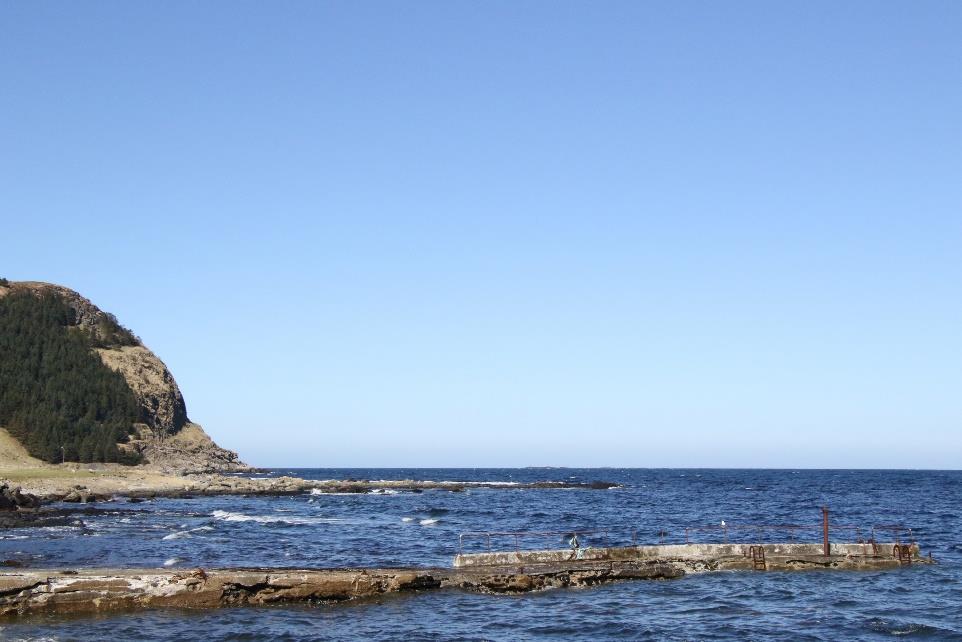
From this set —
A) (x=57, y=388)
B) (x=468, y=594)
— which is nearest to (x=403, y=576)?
(x=468, y=594)

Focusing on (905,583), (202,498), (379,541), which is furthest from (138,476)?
(905,583)

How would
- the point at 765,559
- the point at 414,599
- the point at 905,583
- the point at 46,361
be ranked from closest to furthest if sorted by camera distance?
the point at 414,599, the point at 905,583, the point at 765,559, the point at 46,361

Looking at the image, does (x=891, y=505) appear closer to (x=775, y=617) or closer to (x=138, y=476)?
(x=775, y=617)

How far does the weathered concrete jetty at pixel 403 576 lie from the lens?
27078mm

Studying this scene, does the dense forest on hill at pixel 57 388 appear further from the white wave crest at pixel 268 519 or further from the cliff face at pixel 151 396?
the white wave crest at pixel 268 519

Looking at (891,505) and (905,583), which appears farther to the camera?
(891,505)

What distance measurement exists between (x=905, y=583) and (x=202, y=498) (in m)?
72.5

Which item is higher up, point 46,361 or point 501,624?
point 46,361

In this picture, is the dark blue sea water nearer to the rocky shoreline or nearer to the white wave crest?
the white wave crest

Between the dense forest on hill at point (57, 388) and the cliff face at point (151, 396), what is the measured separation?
2617 mm

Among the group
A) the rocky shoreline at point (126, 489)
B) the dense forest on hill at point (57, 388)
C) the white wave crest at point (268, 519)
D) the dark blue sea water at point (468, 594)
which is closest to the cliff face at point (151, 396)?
the dense forest on hill at point (57, 388)

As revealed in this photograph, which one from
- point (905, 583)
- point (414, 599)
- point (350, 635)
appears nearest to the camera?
point (350, 635)

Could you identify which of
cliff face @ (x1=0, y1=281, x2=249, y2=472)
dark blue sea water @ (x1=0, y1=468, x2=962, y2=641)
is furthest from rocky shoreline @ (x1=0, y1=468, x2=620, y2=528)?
cliff face @ (x1=0, y1=281, x2=249, y2=472)

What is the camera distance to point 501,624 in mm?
26594
